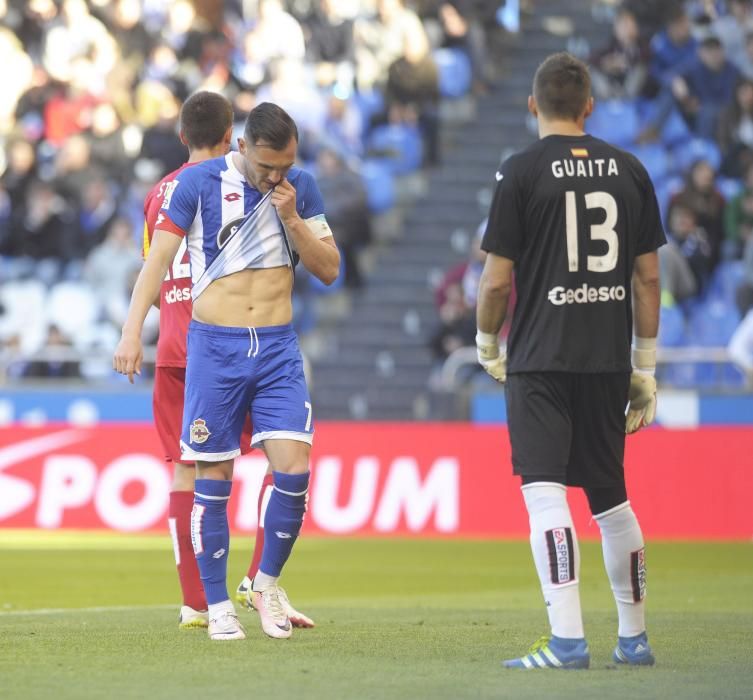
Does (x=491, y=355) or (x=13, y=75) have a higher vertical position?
(x=13, y=75)

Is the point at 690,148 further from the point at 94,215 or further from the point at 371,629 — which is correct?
the point at 371,629

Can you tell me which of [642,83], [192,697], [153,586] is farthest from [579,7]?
[192,697]

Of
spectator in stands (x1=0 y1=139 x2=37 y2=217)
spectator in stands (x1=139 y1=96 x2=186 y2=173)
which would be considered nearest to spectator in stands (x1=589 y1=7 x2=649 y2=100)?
spectator in stands (x1=139 y1=96 x2=186 y2=173)

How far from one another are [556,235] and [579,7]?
1819cm

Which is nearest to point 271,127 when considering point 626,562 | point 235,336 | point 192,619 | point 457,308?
point 235,336

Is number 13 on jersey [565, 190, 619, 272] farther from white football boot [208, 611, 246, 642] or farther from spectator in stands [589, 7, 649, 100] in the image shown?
spectator in stands [589, 7, 649, 100]

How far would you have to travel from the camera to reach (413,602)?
10.8 m

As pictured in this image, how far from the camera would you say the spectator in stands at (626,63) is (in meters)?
21.1

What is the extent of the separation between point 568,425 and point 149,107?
1821 centimetres

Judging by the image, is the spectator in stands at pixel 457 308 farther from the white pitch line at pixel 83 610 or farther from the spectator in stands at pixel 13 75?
the spectator in stands at pixel 13 75

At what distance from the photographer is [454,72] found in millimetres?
23344

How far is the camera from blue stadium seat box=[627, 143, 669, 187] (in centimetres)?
1992

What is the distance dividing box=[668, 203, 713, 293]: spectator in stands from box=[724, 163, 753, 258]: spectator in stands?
36cm

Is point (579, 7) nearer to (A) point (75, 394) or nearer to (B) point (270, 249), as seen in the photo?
(A) point (75, 394)
